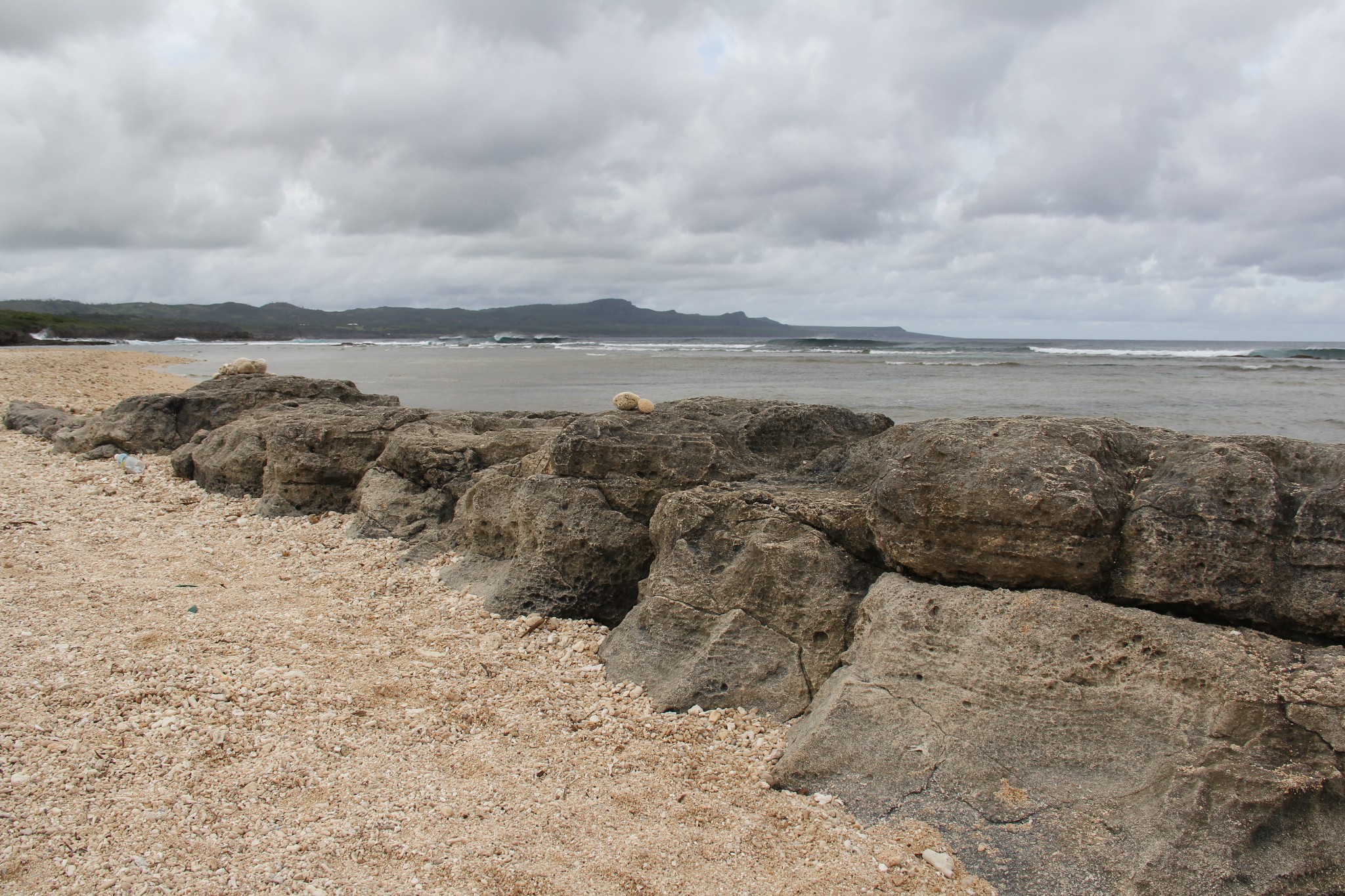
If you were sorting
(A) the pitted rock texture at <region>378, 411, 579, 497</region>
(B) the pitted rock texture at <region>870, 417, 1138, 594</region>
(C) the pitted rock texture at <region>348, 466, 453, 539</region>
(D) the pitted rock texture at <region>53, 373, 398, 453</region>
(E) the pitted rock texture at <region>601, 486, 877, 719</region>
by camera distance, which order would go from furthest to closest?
(D) the pitted rock texture at <region>53, 373, 398, 453</region>
(A) the pitted rock texture at <region>378, 411, 579, 497</region>
(C) the pitted rock texture at <region>348, 466, 453, 539</region>
(E) the pitted rock texture at <region>601, 486, 877, 719</region>
(B) the pitted rock texture at <region>870, 417, 1138, 594</region>

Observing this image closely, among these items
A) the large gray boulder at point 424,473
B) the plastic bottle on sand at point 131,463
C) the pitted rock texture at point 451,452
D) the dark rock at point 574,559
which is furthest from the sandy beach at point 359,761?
the plastic bottle on sand at point 131,463

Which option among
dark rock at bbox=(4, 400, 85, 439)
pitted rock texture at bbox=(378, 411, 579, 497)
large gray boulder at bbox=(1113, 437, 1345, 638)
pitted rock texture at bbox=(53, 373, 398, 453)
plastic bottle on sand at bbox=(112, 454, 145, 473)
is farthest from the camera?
dark rock at bbox=(4, 400, 85, 439)

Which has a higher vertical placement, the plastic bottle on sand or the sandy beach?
the plastic bottle on sand

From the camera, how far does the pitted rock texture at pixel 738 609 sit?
440cm

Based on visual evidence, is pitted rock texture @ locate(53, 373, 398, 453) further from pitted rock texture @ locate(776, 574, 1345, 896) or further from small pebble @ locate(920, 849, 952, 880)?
small pebble @ locate(920, 849, 952, 880)

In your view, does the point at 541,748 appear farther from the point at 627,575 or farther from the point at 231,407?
the point at 231,407

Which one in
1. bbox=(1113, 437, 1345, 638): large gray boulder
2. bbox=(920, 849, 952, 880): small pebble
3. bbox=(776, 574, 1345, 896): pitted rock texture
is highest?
bbox=(1113, 437, 1345, 638): large gray boulder

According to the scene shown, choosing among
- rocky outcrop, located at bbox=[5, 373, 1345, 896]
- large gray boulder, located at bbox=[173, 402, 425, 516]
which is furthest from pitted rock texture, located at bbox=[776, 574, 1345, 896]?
large gray boulder, located at bbox=[173, 402, 425, 516]

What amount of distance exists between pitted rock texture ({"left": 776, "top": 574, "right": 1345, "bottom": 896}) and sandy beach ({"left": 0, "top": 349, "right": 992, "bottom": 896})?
254 mm

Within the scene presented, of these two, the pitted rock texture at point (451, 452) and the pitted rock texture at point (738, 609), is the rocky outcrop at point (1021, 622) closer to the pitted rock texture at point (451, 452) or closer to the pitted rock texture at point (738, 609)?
the pitted rock texture at point (738, 609)

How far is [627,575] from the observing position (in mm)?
5645

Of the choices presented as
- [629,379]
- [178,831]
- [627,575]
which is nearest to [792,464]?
[627,575]

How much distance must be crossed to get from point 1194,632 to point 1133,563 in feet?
1.19

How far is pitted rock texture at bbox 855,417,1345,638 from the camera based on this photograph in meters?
3.38
